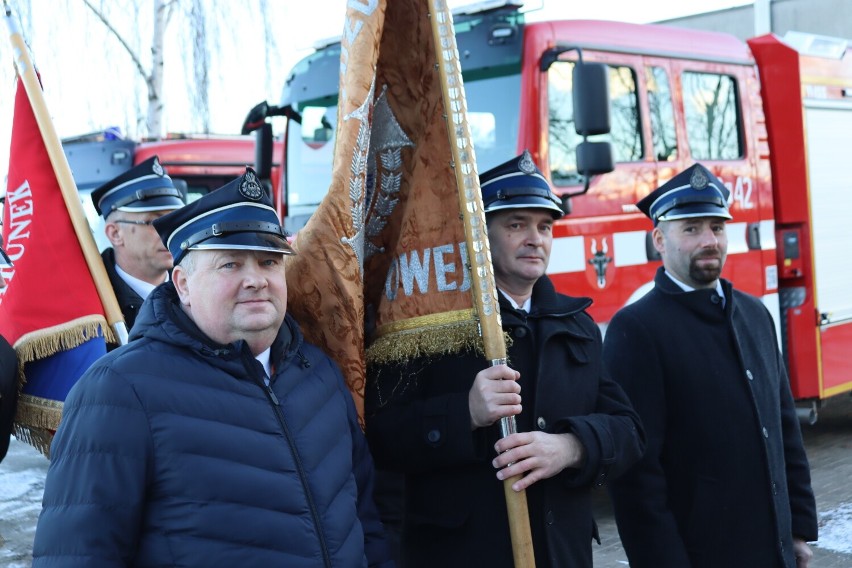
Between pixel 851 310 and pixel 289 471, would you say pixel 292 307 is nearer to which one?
pixel 289 471

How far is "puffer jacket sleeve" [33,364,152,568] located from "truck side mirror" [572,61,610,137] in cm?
381

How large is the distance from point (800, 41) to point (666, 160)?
174 centimetres

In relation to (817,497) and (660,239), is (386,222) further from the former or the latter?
(817,497)

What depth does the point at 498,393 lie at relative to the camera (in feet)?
8.41

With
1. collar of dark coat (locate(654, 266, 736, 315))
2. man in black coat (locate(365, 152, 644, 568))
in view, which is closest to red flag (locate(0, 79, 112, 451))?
man in black coat (locate(365, 152, 644, 568))

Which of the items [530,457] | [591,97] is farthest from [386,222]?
[591,97]

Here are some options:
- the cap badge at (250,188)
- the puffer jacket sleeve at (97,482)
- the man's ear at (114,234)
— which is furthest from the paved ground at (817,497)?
the puffer jacket sleeve at (97,482)

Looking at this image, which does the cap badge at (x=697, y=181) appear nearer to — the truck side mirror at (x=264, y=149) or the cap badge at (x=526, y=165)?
the cap badge at (x=526, y=165)

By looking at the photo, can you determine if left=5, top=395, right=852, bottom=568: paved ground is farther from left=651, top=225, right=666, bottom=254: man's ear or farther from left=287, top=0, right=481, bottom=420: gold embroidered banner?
left=287, top=0, right=481, bottom=420: gold embroidered banner

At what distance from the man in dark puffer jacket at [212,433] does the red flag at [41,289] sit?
37.4 inches

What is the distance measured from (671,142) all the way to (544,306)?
12.6 feet

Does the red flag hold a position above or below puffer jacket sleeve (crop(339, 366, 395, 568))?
above

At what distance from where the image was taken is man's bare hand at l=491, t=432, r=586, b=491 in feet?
8.45

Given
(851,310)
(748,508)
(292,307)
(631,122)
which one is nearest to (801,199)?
(851,310)
